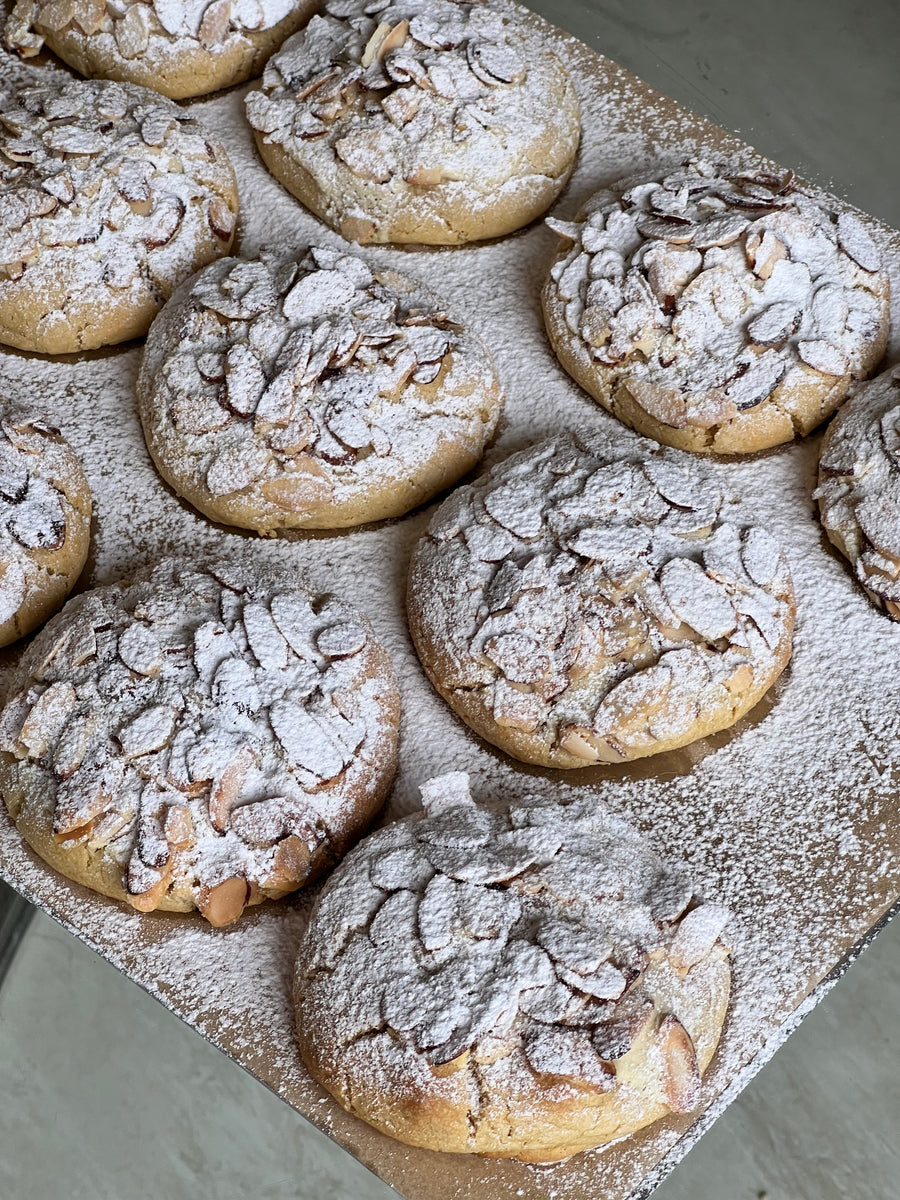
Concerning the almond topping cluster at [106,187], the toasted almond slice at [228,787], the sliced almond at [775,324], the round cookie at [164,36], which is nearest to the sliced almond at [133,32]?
the round cookie at [164,36]

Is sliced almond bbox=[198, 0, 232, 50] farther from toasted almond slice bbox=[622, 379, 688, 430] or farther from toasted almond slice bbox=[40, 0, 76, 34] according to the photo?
toasted almond slice bbox=[622, 379, 688, 430]

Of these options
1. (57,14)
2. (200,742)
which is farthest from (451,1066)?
(57,14)

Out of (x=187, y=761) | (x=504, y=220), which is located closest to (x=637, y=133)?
(x=504, y=220)

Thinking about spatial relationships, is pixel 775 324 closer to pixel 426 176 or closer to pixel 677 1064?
pixel 426 176

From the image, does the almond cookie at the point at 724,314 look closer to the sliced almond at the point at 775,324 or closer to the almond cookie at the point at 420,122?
the sliced almond at the point at 775,324

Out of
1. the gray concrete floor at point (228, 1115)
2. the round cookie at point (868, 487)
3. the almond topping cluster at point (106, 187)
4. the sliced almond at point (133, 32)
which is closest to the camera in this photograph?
the round cookie at point (868, 487)

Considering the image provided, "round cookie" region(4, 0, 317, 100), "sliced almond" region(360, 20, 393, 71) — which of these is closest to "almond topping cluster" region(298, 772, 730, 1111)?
"sliced almond" region(360, 20, 393, 71)
